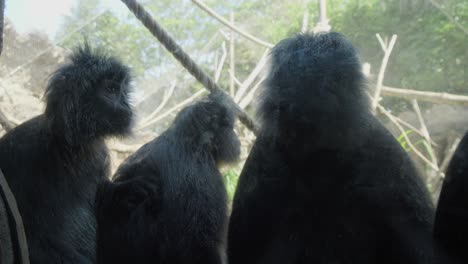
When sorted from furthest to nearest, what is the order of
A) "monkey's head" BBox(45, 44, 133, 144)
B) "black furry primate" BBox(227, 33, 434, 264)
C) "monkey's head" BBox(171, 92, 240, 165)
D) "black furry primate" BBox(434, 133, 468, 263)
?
"monkey's head" BBox(45, 44, 133, 144), "monkey's head" BBox(171, 92, 240, 165), "black furry primate" BBox(227, 33, 434, 264), "black furry primate" BBox(434, 133, 468, 263)

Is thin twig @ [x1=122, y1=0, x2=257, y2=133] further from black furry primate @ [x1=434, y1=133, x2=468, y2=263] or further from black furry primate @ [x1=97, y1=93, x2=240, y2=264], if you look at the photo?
black furry primate @ [x1=434, y1=133, x2=468, y2=263]

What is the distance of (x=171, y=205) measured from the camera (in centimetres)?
177

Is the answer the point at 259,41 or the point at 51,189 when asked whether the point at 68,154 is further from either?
the point at 259,41

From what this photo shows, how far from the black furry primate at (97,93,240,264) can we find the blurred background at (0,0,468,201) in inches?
9.8

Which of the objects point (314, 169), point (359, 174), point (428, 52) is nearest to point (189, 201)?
point (314, 169)

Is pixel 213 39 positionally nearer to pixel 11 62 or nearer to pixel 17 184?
pixel 17 184

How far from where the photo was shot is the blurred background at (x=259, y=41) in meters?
1.93

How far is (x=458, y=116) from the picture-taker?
2475 millimetres

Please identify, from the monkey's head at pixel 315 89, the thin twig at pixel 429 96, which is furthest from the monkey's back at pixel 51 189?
the thin twig at pixel 429 96

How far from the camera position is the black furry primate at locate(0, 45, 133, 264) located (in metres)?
2.12

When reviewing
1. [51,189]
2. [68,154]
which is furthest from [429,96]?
[51,189]

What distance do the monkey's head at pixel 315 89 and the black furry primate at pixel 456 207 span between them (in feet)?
1.20

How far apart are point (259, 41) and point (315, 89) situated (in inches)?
51.1

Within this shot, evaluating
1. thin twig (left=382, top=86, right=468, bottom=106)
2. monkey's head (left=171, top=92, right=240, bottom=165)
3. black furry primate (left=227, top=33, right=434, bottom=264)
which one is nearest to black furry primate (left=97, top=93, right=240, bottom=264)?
monkey's head (left=171, top=92, right=240, bottom=165)
